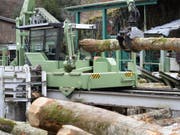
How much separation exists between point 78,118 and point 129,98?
442cm

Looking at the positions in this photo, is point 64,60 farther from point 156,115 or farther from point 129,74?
point 156,115

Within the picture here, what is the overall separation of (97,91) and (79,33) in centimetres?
219

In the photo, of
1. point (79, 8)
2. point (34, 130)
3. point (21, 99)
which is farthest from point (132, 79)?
point (79, 8)

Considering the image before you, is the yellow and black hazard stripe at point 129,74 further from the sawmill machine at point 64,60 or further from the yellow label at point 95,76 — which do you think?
the yellow label at point 95,76

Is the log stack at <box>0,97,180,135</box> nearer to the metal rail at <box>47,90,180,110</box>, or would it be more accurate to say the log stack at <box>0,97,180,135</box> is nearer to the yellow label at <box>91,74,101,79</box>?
the metal rail at <box>47,90,180,110</box>

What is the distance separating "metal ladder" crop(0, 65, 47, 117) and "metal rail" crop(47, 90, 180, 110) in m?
0.44

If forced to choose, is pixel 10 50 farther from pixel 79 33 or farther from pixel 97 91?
pixel 97 91

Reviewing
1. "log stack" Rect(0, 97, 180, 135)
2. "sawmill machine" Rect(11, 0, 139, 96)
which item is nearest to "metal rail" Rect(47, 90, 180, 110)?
"sawmill machine" Rect(11, 0, 139, 96)

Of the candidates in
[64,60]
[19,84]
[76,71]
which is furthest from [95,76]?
[19,84]

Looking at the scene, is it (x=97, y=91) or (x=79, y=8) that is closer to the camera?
(x=97, y=91)

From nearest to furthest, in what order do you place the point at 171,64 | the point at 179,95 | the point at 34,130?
the point at 34,130, the point at 179,95, the point at 171,64

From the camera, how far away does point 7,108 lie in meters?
11.5

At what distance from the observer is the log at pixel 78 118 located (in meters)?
5.80

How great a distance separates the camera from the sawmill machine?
11500mm
